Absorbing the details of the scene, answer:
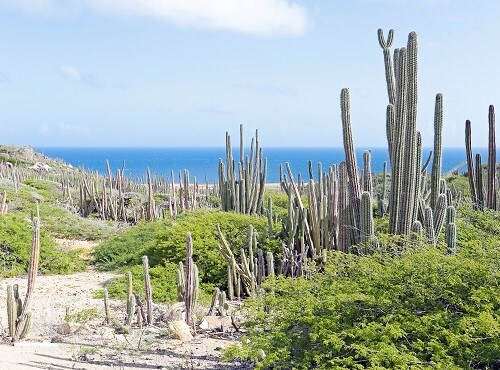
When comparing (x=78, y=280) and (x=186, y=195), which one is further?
(x=186, y=195)

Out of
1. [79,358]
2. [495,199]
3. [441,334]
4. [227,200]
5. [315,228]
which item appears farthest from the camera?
[227,200]

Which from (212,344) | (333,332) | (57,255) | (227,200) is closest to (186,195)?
(227,200)

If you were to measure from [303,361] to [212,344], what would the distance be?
2.38 metres

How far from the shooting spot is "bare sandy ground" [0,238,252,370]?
6961mm

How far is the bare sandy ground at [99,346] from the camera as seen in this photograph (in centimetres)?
696

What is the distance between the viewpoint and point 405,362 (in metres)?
5.09

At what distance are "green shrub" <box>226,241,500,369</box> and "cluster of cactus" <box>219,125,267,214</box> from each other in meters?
8.74

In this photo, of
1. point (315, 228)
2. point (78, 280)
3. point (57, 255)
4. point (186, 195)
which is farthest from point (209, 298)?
point (186, 195)

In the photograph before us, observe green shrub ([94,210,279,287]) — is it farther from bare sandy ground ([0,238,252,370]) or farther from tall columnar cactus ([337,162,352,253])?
tall columnar cactus ([337,162,352,253])

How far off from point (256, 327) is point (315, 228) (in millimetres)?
3824

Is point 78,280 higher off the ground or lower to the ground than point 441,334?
lower

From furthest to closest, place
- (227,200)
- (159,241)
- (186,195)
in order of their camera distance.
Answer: (186,195)
(227,200)
(159,241)

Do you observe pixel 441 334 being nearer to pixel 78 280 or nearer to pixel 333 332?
pixel 333 332

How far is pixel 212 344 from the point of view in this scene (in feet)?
25.9
